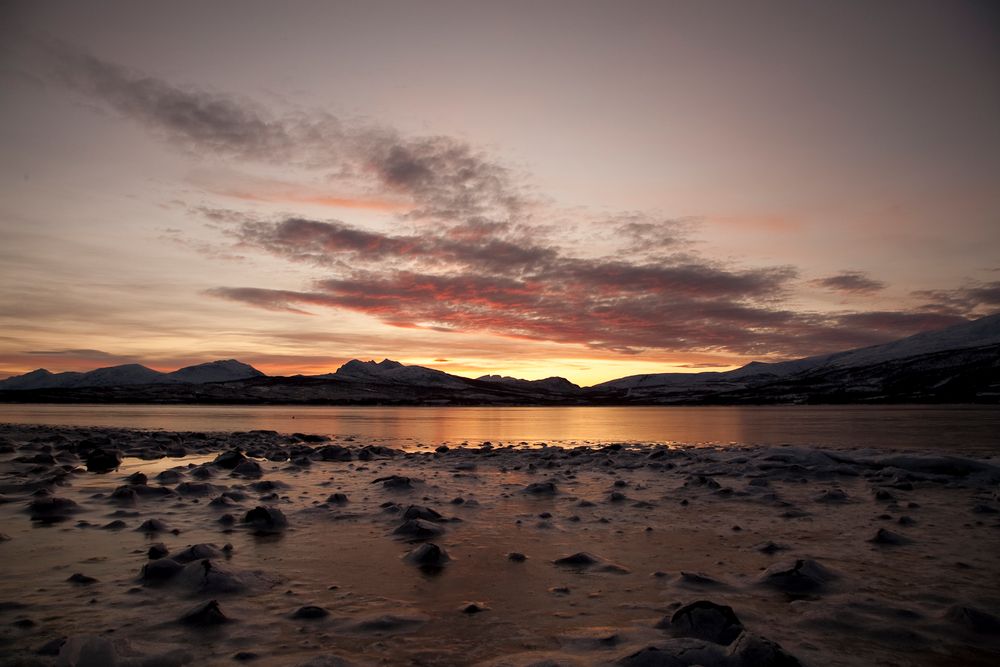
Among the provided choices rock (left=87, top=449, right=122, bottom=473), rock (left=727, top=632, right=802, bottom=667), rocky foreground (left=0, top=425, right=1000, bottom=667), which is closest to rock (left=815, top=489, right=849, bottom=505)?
rocky foreground (left=0, top=425, right=1000, bottom=667)

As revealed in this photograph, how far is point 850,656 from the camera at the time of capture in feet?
16.5

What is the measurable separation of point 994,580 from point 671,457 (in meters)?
14.8

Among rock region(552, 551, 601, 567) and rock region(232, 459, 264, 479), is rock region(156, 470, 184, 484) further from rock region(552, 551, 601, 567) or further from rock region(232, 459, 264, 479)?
rock region(552, 551, 601, 567)

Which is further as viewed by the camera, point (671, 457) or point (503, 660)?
point (671, 457)

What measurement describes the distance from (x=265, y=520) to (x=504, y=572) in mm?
5081

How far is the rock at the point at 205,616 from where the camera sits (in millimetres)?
5688

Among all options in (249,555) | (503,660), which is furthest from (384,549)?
(503,660)

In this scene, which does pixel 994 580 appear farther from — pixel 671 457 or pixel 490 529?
pixel 671 457

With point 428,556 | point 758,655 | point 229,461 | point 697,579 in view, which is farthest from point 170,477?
point 758,655

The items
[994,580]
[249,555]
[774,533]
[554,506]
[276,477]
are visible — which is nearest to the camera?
[994,580]

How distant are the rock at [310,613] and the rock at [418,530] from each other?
11.5 feet

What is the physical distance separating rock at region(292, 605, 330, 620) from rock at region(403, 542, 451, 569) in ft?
6.86

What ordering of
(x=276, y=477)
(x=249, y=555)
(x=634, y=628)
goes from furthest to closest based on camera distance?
(x=276, y=477) < (x=249, y=555) < (x=634, y=628)

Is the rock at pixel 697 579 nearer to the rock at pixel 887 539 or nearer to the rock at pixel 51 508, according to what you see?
the rock at pixel 887 539
